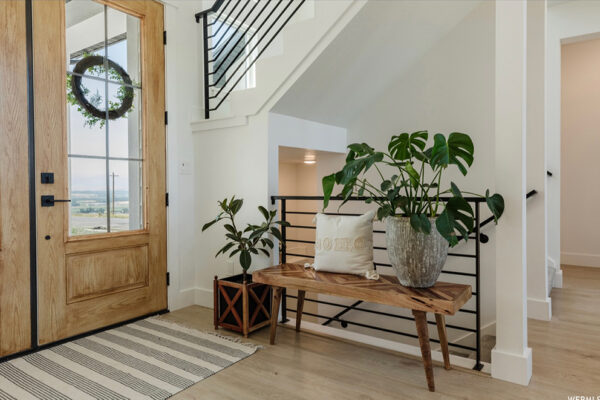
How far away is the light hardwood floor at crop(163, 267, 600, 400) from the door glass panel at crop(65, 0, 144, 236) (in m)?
1.25

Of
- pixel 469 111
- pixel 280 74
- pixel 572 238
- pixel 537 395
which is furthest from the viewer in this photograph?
pixel 572 238

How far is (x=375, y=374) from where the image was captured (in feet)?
7.03

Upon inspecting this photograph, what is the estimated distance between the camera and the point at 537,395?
6.22 ft

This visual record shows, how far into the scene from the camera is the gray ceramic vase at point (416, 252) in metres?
2.03

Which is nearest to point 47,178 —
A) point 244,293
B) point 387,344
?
point 244,293

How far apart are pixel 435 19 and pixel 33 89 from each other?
307cm

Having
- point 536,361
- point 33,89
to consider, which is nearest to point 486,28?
point 536,361

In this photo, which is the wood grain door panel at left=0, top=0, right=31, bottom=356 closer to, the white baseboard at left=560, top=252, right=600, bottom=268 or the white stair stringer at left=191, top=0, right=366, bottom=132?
the white stair stringer at left=191, top=0, right=366, bottom=132

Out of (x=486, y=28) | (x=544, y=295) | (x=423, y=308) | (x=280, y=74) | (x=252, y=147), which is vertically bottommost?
(x=544, y=295)

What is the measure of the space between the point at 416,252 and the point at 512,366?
2.53 feet

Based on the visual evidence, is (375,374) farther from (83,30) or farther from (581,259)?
(581,259)

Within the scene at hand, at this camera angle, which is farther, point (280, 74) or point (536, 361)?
point (280, 74)

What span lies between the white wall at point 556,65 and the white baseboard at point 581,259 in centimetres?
111

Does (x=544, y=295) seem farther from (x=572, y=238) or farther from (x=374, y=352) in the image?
(x=572, y=238)
